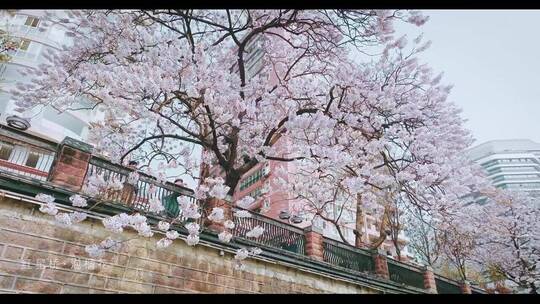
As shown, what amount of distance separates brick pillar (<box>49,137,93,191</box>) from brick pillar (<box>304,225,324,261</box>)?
5.41 m

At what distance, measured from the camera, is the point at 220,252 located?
655 cm

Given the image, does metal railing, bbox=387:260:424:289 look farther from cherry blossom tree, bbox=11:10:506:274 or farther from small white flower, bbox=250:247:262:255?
small white flower, bbox=250:247:262:255

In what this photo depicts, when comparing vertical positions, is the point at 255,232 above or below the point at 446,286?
above

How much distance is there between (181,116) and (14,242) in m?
5.72

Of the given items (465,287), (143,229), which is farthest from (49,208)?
(465,287)

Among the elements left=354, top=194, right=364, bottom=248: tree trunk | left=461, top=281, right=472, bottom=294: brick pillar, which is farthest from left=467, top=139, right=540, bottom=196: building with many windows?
left=354, top=194, right=364, bottom=248: tree trunk

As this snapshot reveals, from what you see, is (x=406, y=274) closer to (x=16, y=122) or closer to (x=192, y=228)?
(x=192, y=228)

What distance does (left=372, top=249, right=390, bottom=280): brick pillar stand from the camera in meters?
9.70

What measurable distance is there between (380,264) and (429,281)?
2828 millimetres

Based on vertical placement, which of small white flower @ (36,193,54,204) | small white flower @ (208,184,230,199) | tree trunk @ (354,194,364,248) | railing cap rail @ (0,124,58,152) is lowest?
small white flower @ (36,193,54,204)

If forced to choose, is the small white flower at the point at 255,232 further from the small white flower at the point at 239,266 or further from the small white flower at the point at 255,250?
the small white flower at the point at 239,266

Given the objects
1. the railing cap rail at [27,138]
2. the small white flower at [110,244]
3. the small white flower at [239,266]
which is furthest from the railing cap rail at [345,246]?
the railing cap rail at [27,138]

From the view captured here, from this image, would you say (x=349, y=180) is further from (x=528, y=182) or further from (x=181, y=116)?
(x=528, y=182)

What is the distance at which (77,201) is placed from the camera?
5.06 m
